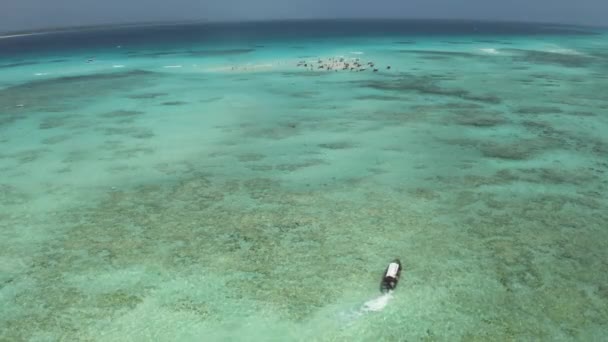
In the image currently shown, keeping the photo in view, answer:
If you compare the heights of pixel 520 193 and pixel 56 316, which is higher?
pixel 520 193

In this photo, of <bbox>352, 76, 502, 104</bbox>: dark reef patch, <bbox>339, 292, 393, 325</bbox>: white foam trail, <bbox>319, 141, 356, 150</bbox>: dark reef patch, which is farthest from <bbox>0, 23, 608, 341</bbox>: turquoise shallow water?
<bbox>352, 76, 502, 104</bbox>: dark reef patch

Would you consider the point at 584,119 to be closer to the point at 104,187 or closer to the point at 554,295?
the point at 554,295

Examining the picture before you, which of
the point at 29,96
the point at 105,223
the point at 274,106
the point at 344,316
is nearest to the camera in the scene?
the point at 344,316

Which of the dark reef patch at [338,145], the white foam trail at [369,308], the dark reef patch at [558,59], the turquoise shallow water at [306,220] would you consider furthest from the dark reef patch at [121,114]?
the dark reef patch at [558,59]

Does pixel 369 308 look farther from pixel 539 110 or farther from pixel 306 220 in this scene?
pixel 539 110

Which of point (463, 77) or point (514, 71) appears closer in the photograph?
point (463, 77)

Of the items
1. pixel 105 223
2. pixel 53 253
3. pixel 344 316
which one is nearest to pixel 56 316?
pixel 53 253

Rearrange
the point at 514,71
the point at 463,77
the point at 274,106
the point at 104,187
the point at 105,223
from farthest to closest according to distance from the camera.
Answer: the point at 514,71
the point at 463,77
the point at 274,106
the point at 104,187
the point at 105,223

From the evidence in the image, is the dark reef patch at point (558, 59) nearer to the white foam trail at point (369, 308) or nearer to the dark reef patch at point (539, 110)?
the dark reef patch at point (539, 110)

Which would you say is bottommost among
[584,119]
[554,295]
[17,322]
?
[17,322]
